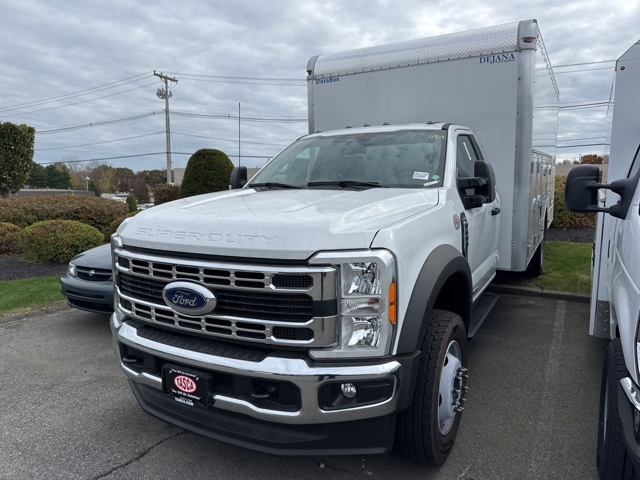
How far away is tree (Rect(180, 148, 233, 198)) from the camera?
43.0ft

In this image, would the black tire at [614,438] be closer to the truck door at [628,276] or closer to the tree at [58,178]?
the truck door at [628,276]

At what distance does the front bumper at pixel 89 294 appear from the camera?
16.6ft

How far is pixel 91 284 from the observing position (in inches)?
203

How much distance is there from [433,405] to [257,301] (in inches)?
43.6

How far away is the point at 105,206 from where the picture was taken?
42.0 ft

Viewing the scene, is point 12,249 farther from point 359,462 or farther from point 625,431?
point 625,431

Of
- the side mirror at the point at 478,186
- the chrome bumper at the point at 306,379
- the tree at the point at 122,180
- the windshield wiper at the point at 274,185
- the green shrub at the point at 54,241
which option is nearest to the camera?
the chrome bumper at the point at 306,379

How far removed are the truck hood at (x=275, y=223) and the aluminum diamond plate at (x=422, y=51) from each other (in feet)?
7.93

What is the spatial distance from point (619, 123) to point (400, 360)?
103 inches

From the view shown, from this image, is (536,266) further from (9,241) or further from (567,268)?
(9,241)

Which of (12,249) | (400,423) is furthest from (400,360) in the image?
(12,249)

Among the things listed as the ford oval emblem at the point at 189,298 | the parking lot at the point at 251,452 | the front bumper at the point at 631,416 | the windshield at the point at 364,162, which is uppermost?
the windshield at the point at 364,162

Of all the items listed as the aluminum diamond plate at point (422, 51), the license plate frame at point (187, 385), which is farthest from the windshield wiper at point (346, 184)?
the aluminum diamond plate at point (422, 51)

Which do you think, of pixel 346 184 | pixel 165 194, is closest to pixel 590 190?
pixel 346 184
